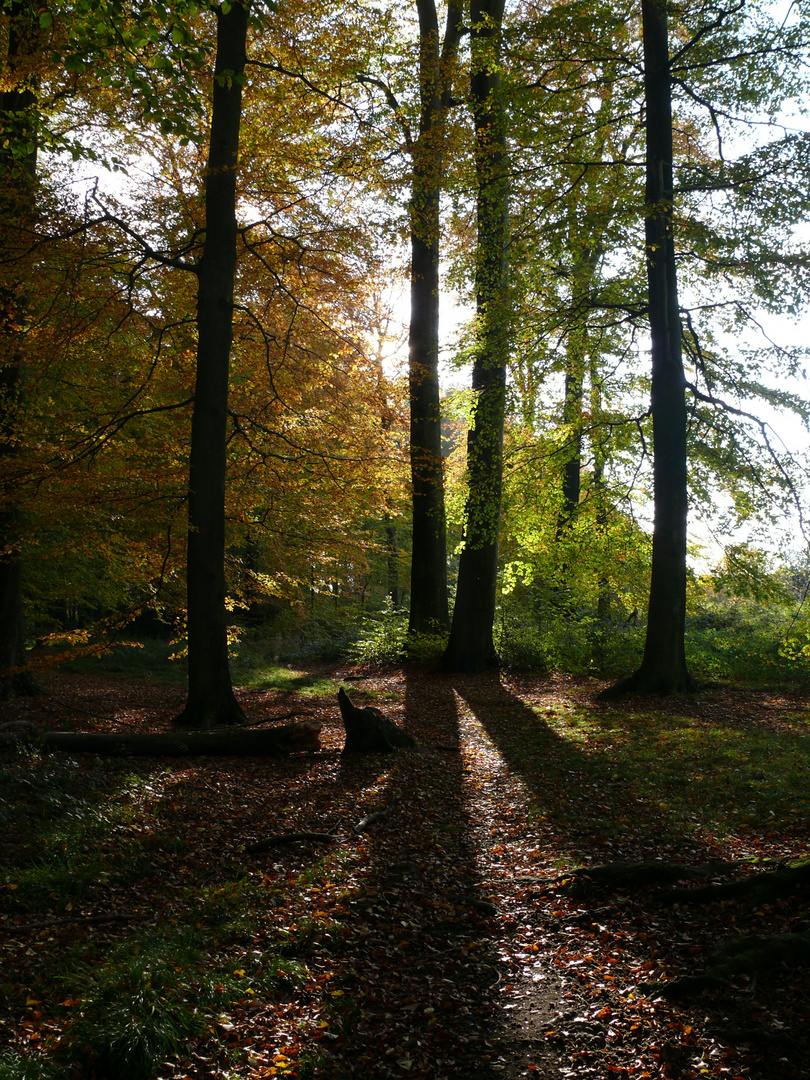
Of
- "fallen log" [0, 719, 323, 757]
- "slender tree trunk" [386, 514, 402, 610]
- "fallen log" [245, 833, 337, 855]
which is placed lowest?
"fallen log" [245, 833, 337, 855]

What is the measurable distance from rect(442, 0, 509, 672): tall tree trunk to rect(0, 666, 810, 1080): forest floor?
5955 mm

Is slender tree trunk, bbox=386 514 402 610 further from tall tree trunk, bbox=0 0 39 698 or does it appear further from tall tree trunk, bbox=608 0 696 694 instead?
tall tree trunk, bbox=0 0 39 698

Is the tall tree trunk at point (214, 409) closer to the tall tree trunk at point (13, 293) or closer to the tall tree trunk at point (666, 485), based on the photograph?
the tall tree trunk at point (13, 293)

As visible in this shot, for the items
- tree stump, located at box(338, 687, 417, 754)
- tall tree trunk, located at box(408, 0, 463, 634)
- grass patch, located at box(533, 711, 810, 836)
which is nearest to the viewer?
grass patch, located at box(533, 711, 810, 836)

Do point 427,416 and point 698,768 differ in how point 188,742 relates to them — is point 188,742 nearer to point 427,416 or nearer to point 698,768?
point 698,768

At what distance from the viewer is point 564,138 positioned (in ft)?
33.2

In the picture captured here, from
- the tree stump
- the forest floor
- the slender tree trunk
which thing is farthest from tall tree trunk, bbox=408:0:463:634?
the slender tree trunk

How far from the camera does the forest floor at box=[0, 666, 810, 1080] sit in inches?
117

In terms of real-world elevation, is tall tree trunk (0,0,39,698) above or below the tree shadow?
above

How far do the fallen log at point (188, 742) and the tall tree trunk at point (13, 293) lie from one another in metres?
1.04

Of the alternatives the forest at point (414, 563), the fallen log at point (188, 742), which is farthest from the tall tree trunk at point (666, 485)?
the fallen log at point (188, 742)

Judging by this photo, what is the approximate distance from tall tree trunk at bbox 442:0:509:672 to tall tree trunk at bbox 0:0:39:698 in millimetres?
6412

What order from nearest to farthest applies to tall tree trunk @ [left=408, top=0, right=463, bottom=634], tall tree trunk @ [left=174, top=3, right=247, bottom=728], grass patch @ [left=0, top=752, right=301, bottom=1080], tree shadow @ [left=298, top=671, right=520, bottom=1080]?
grass patch @ [left=0, top=752, right=301, bottom=1080], tree shadow @ [left=298, top=671, right=520, bottom=1080], tall tree trunk @ [left=174, top=3, right=247, bottom=728], tall tree trunk @ [left=408, top=0, right=463, bottom=634]

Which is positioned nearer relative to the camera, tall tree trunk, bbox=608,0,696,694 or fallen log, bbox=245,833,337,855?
fallen log, bbox=245,833,337,855
